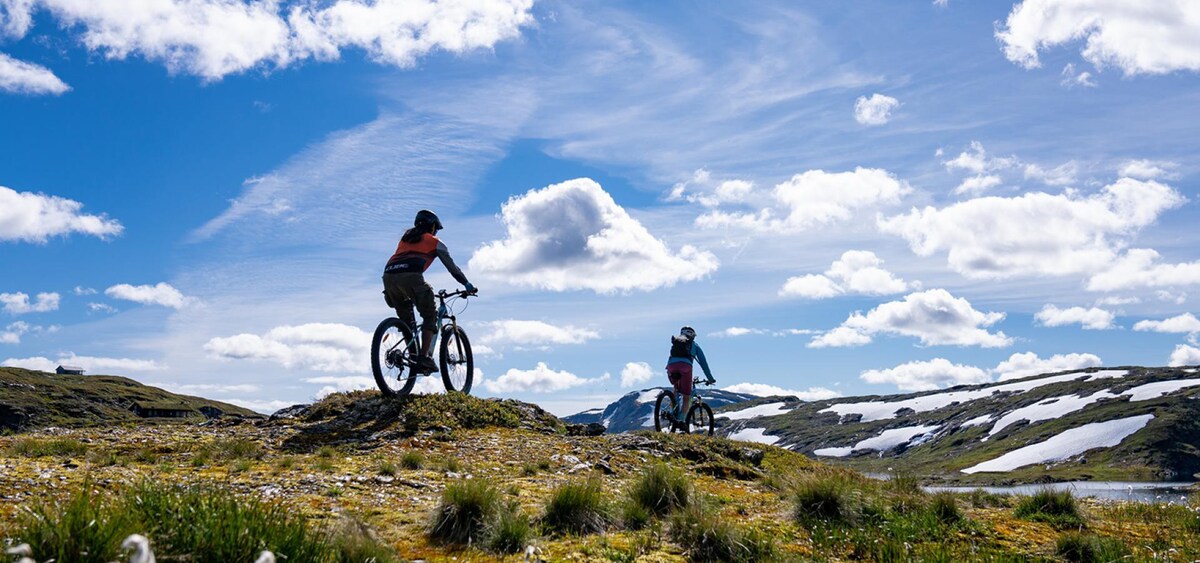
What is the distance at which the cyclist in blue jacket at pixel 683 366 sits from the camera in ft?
70.2

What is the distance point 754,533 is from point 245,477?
6.85 metres

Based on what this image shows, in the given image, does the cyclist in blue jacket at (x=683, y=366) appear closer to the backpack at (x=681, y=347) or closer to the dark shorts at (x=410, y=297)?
the backpack at (x=681, y=347)

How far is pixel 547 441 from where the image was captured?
14.7 metres

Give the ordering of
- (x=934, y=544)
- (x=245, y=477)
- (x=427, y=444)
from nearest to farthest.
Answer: (x=934, y=544) → (x=245, y=477) → (x=427, y=444)

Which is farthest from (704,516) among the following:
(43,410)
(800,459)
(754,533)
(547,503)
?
(43,410)

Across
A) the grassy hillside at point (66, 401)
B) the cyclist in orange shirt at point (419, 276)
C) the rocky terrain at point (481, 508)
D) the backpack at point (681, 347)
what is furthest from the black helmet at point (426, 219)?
the grassy hillside at point (66, 401)

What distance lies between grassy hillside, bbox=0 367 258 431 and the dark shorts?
156924 mm

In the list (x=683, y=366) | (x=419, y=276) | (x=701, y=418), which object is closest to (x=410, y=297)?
(x=419, y=276)

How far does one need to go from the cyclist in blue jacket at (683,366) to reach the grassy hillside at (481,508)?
6888 millimetres

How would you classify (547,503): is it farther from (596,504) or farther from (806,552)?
(806,552)

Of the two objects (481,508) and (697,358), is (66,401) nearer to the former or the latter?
(697,358)

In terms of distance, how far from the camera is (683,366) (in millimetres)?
21422

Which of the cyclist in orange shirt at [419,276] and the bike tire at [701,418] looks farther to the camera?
the bike tire at [701,418]

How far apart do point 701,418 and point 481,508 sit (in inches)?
643
